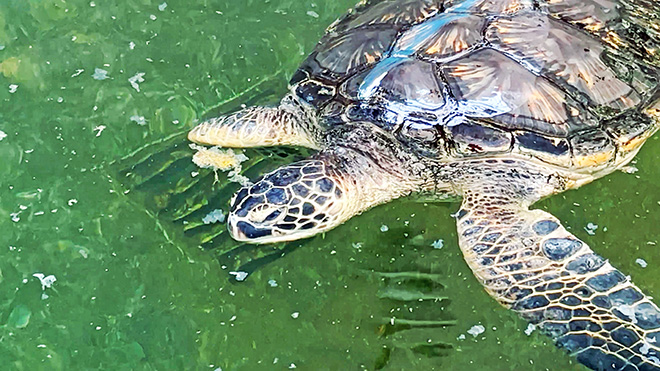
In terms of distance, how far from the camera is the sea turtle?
2348 mm

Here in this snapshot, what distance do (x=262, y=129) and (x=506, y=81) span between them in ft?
3.61

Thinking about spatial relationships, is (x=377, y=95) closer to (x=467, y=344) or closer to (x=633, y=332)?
(x=467, y=344)

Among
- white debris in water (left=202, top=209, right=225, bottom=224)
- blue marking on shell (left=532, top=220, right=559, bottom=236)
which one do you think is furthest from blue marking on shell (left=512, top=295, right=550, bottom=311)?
white debris in water (left=202, top=209, right=225, bottom=224)

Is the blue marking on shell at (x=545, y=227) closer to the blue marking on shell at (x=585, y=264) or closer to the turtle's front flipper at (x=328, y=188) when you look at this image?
the blue marking on shell at (x=585, y=264)

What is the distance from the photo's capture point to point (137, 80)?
11.6 ft

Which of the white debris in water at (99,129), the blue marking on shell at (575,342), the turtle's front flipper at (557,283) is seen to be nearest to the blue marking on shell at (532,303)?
the turtle's front flipper at (557,283)

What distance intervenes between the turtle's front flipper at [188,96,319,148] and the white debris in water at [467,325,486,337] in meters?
1.04

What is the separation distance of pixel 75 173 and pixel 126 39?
1.03m

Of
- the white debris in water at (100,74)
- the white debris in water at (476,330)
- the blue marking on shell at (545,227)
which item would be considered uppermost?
the white debris in water at (100,74)

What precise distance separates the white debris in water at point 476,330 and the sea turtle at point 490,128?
0.19 metres

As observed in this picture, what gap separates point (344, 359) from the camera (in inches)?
94.0

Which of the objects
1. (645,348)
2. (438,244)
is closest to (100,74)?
(438,244)

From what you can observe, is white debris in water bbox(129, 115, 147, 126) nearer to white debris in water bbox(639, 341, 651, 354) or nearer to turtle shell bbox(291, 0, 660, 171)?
turtle shell bbox(291, 0, 660, 171)

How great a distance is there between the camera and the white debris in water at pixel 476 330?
7.89 ft
